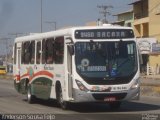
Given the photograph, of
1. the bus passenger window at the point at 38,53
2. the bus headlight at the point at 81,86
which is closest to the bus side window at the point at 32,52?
the bus passenger window at the point at 38,53

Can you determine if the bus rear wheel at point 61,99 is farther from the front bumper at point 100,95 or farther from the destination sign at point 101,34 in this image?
the destination sign at point 101,34

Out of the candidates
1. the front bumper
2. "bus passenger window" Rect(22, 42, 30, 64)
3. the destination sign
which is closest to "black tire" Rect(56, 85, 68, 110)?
the front bumper

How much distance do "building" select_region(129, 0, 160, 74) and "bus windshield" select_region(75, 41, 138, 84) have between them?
56686 millimetres

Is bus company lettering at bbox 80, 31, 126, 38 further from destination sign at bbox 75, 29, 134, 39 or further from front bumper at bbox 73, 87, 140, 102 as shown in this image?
front bumper at bbox 73, 87, 140, 102

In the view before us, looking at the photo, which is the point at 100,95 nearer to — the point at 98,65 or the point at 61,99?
the point at 98,65

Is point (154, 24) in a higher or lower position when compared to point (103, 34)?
higher

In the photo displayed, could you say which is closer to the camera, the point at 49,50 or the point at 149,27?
the point at 49,50

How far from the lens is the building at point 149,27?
77688 mm

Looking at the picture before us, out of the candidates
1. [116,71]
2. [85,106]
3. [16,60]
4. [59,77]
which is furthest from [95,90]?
[16,60]

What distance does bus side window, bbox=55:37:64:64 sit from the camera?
2041 centimetres

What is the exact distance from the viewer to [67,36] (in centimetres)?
1984

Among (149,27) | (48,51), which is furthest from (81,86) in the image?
(149,27)

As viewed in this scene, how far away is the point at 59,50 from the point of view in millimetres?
20641

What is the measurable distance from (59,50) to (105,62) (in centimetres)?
233
